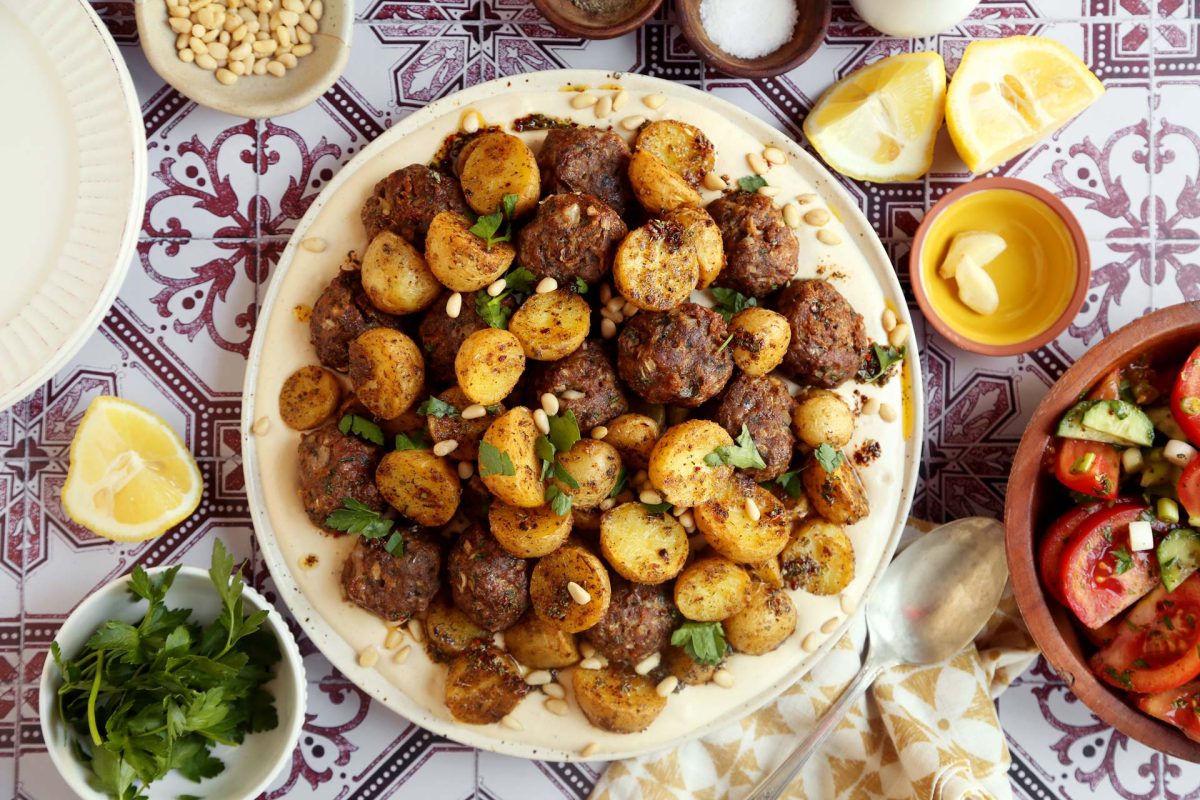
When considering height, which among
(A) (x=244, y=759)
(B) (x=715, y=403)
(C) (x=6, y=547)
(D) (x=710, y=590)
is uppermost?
(B) (x=715, y=403)

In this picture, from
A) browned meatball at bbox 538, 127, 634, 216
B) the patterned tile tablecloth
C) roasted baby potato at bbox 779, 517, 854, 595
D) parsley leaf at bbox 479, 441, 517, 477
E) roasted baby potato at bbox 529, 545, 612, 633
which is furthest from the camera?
the patterned tile tablecloth

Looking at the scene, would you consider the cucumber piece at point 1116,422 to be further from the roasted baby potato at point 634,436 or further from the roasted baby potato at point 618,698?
the roasted baby potato at point 618,698

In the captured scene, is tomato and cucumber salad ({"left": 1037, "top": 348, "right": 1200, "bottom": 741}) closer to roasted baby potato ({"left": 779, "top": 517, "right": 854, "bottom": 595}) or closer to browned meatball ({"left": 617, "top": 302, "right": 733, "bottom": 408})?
roasted baby potato ({"left": 779, "top": 517, "right": 854, "bottom": 595})

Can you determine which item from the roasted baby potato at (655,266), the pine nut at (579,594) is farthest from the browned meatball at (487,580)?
the roasted baby potato at (655,266)

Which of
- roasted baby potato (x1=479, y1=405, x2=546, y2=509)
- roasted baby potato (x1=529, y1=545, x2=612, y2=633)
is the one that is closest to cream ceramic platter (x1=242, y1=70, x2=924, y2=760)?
roasted baby potato (x1=529, y1=545, x2=612, y2=633)

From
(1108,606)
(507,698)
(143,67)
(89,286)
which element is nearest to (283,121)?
(143,67)

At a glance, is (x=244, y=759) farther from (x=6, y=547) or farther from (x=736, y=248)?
(x=736, y=248)
